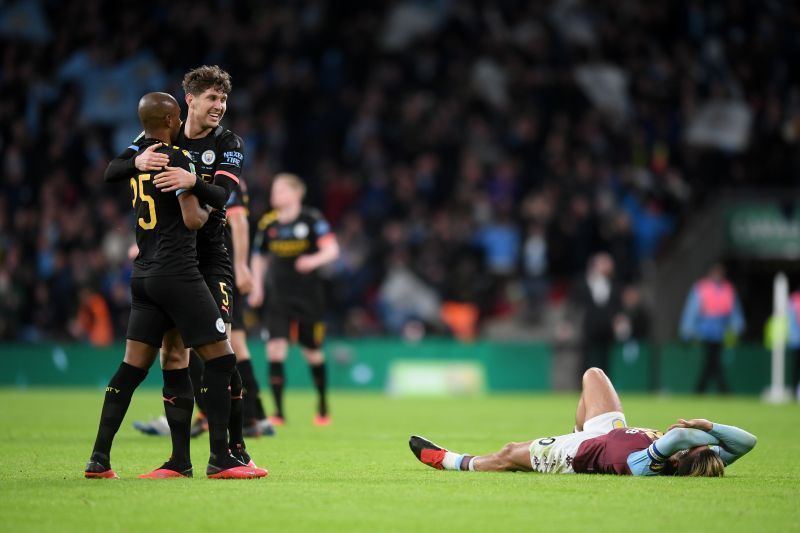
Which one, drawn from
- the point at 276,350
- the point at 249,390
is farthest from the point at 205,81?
the point at 276,350

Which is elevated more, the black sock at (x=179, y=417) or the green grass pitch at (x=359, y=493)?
the black sock at (x=179, y=417)

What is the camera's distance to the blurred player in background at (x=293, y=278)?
1463 centimetres

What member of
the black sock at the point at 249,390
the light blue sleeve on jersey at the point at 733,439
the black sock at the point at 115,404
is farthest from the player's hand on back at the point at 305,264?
the light blue sleeve on jersey at the point at 733,439

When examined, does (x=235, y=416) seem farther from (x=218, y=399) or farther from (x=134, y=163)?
(x=134, y=163)

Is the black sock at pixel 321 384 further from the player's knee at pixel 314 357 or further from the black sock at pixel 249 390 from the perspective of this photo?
the black sock at pixel 249 390

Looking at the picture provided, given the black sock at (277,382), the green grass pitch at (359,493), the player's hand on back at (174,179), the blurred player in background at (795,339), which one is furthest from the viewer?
the blurred player in background at (795,339)

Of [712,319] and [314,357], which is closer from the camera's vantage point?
[314,357]

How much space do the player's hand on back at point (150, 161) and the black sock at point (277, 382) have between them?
6923mm

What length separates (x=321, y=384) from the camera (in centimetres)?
1488

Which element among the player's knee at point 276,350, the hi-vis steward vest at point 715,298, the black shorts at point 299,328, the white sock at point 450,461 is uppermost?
the hi-vis steward vest at point 715,298

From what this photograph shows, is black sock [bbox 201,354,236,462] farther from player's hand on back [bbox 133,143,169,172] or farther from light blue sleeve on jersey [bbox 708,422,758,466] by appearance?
light blue sleeve on jersey [bbox 708,422,758,466]

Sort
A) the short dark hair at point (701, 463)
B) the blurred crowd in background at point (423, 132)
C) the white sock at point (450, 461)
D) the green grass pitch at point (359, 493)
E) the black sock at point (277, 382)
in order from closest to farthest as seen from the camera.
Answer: the green grass pitch at point (359, 493) < the short dark hair at point (701, 463) < the white sock at point (450, 461) < the black sock at point (277, 382) < the blurred crowd in background at point (423, 132)

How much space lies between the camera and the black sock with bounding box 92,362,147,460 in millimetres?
7957

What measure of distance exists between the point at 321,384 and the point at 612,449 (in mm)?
6897
